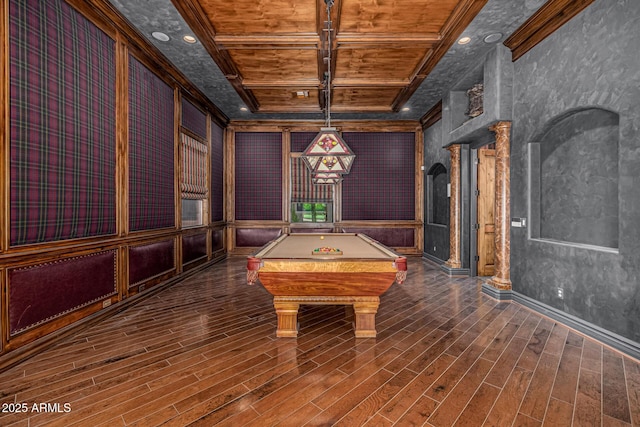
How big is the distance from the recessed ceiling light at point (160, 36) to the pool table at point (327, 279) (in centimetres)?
317

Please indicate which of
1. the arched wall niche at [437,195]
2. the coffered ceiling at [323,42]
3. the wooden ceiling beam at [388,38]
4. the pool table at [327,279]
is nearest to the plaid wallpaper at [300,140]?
the coffered ceiling at [323,42]

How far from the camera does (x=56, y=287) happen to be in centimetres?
282

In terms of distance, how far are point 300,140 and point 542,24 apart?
5.33 m

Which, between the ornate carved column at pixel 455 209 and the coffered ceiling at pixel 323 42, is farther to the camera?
the ornate carved column at pixel 455 209

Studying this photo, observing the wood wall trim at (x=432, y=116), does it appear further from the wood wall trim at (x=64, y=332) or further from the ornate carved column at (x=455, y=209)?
the wood wall trim at (x=64, y=332)

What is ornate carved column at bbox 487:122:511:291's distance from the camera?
4133 mm

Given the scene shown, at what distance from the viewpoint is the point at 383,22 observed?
3721 mm

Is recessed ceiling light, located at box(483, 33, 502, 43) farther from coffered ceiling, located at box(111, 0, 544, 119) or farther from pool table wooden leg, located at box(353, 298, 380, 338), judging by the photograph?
pool table wooden leg, located at box(353, 298, 380, 338)

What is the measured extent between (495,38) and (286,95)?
12.3ft

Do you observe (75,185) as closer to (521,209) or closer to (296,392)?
(296,392)

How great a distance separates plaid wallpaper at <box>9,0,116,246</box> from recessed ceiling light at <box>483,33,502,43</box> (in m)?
4.67

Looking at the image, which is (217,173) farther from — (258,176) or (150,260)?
(150,260)

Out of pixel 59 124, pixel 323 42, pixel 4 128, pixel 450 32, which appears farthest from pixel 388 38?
pixel 4 128

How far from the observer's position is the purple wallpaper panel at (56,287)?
248 centimetres
